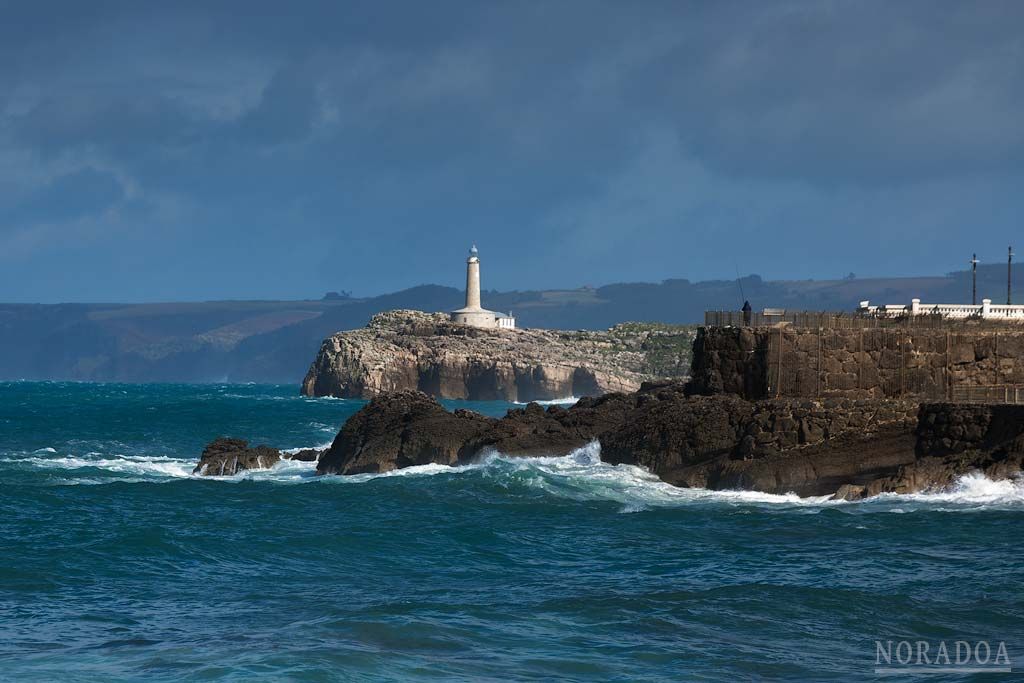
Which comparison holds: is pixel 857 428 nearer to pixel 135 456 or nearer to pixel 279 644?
pixel 279 644

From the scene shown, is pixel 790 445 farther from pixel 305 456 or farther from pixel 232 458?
pixel 305 456

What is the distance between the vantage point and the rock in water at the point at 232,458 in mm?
51719

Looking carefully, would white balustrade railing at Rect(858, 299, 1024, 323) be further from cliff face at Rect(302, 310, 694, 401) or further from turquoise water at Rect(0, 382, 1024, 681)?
cliff face at Rect(302, 310, 694, 401)

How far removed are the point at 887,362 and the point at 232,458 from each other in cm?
2337

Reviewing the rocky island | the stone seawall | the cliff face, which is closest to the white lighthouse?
the cliff face

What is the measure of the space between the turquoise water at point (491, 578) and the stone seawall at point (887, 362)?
19.6 ft

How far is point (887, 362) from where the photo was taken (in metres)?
44.2

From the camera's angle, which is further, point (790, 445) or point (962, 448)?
point (790, 445)

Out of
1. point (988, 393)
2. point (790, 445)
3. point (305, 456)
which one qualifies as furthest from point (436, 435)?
point (988, 393)

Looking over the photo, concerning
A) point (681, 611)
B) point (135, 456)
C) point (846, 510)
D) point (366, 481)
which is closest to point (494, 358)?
point (135, 456)

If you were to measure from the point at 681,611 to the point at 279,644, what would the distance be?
6867 mm

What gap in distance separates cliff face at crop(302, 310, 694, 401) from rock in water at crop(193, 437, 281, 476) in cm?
8943

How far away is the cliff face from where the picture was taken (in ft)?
485

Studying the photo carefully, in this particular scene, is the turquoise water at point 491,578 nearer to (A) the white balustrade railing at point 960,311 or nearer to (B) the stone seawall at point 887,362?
(B) the stone seawall at point 887,362
